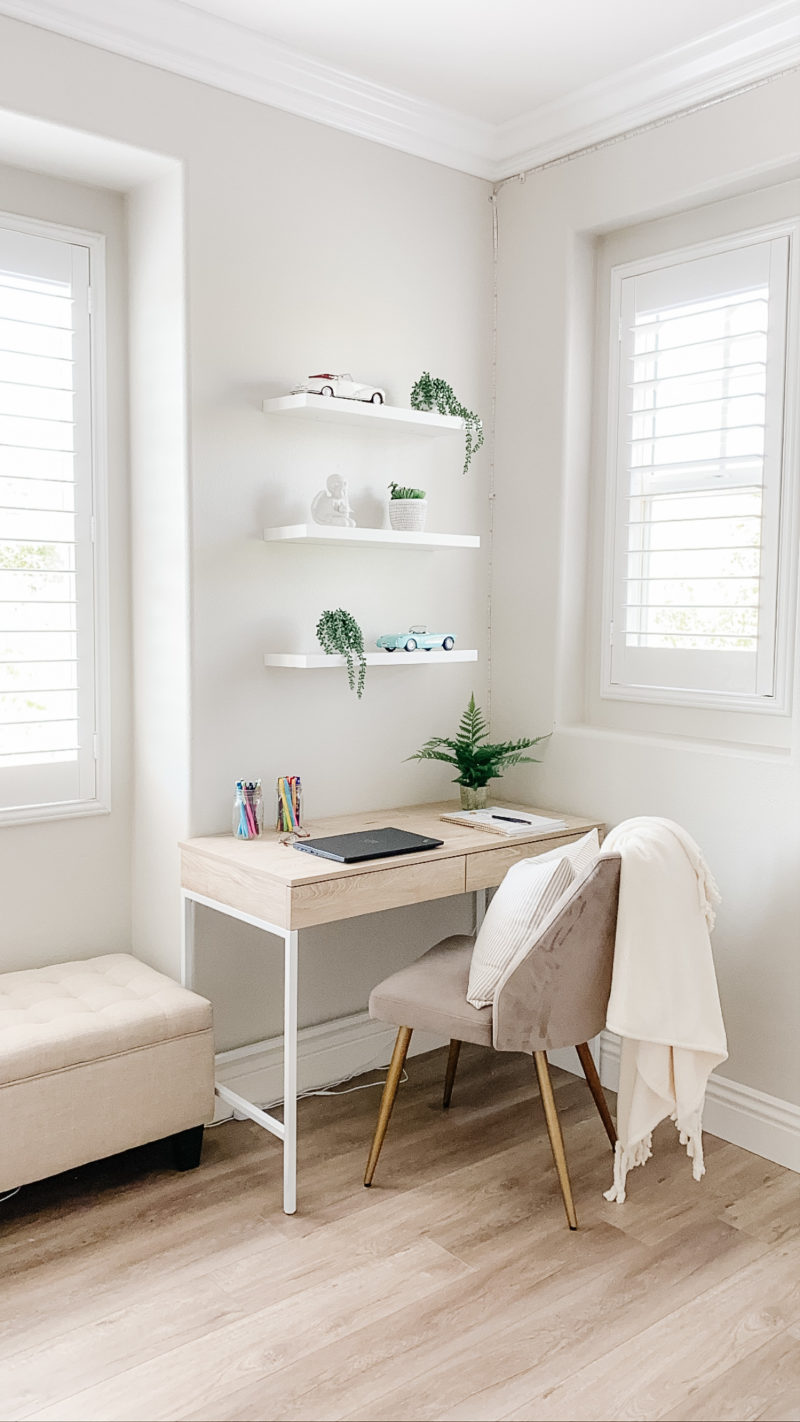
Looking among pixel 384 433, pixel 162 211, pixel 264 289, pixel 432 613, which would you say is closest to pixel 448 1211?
pixel 432 613

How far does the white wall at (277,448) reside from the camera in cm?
276

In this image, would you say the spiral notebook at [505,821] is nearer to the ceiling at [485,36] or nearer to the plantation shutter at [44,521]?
the plantation shutter at [44,521]

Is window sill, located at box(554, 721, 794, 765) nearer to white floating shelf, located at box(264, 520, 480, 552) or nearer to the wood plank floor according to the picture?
white floating shelf, located at box(264, 520, 480, 552)

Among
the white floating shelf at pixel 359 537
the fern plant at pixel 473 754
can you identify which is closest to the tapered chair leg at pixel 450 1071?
the fern plant at pixel 473 754

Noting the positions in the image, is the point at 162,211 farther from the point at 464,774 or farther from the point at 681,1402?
the point at 681,1402

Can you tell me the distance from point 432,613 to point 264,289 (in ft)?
3.40

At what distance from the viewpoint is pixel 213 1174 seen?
266cm

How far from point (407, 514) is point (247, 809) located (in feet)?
3.05

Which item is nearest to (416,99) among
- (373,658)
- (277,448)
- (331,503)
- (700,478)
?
(277,448)

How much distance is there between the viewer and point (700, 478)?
2.98m

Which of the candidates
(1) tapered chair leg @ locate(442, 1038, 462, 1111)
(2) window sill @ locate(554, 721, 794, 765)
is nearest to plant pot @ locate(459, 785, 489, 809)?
(2) window sill @ locate(554, 721, 794, 765)

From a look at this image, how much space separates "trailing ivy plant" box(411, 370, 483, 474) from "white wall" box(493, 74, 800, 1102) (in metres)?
0.22

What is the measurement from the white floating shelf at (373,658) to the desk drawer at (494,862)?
1.88 feet

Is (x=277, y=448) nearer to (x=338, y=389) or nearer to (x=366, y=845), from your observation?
(x=338, y=389)
